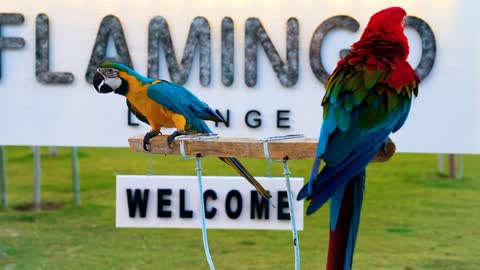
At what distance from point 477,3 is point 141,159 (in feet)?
9.83

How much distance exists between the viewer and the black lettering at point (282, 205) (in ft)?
12.0

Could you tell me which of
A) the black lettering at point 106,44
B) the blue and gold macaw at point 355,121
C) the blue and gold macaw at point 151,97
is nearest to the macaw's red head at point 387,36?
the blue and gold macaw at point 355,121

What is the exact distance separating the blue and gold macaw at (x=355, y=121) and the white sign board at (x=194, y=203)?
6.64 feet

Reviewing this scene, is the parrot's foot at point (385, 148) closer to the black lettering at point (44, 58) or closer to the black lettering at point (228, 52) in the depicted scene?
the black lettering at point (228, 52)

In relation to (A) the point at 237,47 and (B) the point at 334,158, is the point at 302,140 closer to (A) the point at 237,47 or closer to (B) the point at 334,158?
(B) the point at 334,158

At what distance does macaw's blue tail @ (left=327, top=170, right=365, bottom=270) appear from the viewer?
1.60 metres

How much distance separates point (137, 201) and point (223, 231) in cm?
190

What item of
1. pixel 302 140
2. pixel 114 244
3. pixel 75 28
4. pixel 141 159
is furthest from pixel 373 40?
pixel 141 159

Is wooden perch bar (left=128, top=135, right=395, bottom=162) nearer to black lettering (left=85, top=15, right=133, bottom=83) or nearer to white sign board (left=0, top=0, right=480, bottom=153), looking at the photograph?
white sign board (left=0, top=0, right=480, bottom=153)

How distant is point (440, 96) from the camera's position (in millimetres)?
3707

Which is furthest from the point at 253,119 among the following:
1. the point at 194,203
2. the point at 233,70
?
the point at 194,203

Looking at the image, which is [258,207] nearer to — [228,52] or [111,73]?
[228,52]

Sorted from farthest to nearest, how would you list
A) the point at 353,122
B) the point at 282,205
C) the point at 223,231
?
the point at 223,231
the point at 282,205
the point at 353,122

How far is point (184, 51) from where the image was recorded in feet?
12.3
